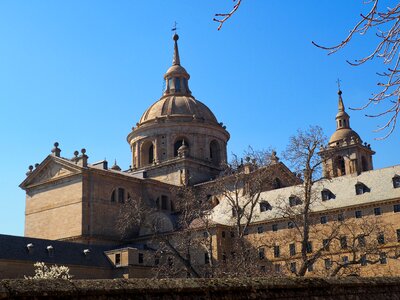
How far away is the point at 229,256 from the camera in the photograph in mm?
53250

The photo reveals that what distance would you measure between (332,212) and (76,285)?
45106 mm

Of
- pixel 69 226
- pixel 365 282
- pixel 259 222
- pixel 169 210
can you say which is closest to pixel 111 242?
pixel 69 226

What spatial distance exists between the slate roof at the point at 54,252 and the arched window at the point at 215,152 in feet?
75.4

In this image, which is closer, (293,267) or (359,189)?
(293,267)

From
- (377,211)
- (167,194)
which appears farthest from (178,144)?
(377,211)

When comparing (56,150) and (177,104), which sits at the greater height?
(177,104)

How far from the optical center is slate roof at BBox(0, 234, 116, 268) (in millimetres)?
47188

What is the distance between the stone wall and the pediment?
164 ft

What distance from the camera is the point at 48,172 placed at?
209ft

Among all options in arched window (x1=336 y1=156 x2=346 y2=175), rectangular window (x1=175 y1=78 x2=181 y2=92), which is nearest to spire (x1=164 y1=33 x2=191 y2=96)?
rectangular window (x1=175 y1=78 x2=181 y2=92)

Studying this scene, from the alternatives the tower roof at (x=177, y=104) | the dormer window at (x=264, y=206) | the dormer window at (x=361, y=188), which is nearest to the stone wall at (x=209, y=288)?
the dormer window at (x=361, y=188)

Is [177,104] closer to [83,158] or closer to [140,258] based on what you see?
[83,158]

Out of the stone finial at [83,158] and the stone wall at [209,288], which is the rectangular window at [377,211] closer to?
the stone finial at [83,158]

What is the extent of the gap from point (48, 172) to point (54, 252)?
51.9 feet
